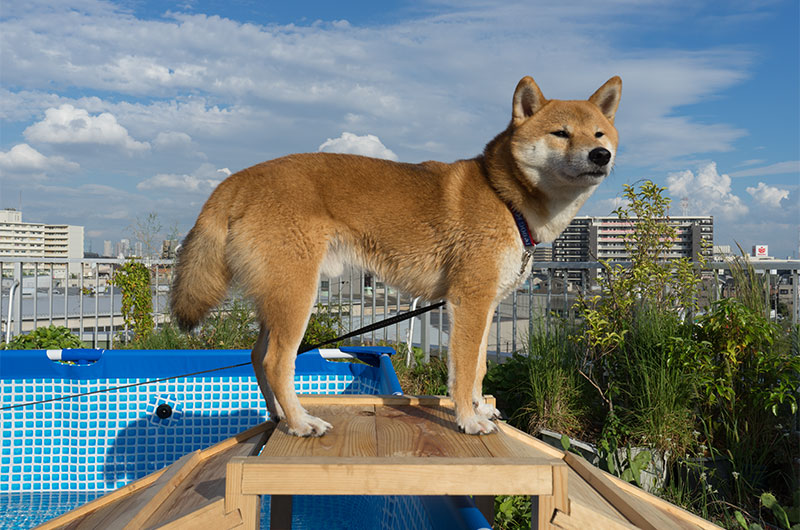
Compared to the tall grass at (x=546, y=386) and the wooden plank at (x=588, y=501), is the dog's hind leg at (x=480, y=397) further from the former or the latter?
the tall grass at (x=546, y=386)

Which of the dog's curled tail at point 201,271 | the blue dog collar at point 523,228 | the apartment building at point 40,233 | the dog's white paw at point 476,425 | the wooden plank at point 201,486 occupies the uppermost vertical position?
the apartment building at point 40,233

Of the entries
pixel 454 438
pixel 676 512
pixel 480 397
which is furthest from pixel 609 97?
pixel 676 512

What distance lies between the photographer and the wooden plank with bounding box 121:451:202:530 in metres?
1.87

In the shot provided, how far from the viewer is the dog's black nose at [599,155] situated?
2471mm

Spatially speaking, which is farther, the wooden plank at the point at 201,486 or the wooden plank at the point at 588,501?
the wooden plank at the point at 201,486

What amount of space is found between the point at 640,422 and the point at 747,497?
84 cm

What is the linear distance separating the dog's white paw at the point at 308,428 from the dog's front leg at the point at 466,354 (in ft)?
1.99

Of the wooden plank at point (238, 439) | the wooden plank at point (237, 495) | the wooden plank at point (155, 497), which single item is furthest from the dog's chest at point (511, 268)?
the wooden plank at point (155, 497)

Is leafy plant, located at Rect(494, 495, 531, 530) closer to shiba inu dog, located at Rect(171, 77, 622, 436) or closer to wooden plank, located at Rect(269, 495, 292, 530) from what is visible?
shiba inu dog, located at Rect(171, 77, 622, 436)

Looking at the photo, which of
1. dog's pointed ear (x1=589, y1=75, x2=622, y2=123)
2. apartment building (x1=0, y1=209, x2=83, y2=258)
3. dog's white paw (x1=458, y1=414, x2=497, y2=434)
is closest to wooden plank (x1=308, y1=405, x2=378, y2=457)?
dog's white paw (x1=458, y1=414, x2=497, y2=434)

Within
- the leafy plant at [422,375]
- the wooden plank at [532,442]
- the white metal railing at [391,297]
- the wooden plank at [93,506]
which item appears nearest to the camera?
the wooden plank at [93,506]

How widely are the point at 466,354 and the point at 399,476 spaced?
782mm

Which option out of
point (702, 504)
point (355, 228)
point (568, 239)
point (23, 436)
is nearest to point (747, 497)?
point (702, 504)

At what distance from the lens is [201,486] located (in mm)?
2170
